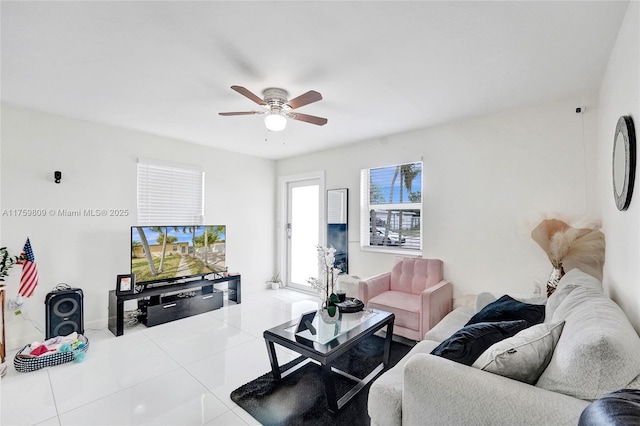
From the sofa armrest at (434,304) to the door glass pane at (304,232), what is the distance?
89.8 inches

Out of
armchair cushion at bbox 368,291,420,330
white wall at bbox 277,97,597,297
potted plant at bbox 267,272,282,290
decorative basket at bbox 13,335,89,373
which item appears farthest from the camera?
potted plant at bbox 267,272,282,290

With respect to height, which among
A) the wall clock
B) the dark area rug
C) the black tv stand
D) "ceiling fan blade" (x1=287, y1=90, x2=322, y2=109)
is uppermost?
"ceiling fan blade" (x1=287, y1=90, x2=322, y2=109)

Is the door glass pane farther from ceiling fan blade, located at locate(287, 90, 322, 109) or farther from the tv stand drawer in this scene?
ceiling fan blade, located at locate(287, 90, 322, 109)

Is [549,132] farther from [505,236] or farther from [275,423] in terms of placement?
[275,423]

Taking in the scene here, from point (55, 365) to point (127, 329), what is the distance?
0.84 m

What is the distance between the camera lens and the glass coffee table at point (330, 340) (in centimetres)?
192

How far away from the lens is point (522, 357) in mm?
1170

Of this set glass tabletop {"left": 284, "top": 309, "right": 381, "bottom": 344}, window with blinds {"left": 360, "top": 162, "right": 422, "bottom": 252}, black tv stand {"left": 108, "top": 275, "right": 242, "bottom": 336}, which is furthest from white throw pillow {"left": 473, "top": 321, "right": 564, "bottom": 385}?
black tv stand {"left": 108, "top": 275, "right": 242, "bottom": 336}

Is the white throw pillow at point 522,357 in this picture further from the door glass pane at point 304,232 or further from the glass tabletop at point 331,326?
the door glass pane at point 304,232

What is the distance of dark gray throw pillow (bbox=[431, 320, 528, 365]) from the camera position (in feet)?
4.37

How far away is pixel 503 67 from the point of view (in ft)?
7.20

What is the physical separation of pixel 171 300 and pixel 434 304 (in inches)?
122

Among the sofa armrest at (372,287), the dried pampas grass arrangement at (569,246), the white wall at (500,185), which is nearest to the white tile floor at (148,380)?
the sofa armrest at (372,287)

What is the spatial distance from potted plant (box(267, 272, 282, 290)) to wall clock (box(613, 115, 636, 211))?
4531 mm
